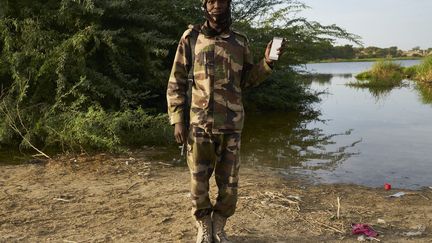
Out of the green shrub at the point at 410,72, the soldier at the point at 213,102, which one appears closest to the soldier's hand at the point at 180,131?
the soldier at the point at 213,102

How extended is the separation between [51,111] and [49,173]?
144cm

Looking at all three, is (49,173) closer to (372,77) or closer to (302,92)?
(302,92)

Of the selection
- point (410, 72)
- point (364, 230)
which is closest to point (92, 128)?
point (364, 230)

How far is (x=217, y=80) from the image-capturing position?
3396 millimetres

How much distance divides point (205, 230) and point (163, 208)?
3.14 feet

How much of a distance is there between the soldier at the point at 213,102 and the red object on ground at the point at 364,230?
120 cm

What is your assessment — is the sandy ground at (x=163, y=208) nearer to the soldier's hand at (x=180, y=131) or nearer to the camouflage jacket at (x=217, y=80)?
the soldier's hand at (x=180, y=131)

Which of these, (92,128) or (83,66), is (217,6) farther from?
(83,66)

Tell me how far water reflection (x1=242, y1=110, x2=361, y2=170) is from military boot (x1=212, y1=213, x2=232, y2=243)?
3.03 meters

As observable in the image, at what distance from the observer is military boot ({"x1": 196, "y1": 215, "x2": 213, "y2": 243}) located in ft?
11.7

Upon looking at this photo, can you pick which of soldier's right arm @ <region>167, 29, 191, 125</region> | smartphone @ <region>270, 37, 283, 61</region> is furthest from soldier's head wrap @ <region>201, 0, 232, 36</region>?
smartphone @ <region>270, 37, 283, 61</region>

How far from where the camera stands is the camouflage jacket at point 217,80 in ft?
11.1

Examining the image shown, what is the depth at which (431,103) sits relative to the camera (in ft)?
48.5

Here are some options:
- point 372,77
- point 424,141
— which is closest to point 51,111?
point 424,141
